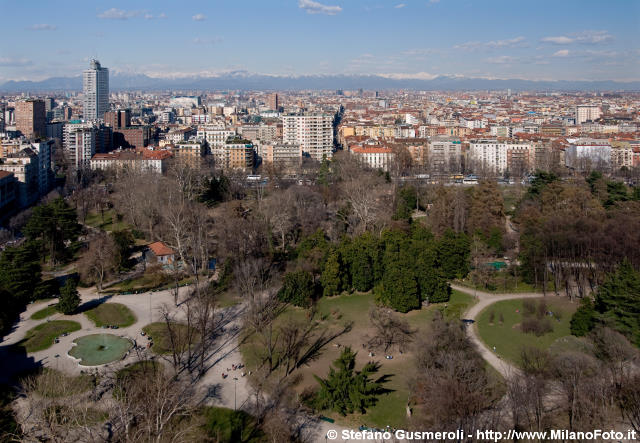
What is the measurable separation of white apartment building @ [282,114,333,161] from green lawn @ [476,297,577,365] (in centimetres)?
3355

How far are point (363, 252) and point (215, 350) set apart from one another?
7151mm

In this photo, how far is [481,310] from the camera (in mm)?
18156

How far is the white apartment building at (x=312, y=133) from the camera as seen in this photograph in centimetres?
5053

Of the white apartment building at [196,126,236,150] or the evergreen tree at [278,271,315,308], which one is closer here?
A: the evergreen tree at [278,271,315,308]

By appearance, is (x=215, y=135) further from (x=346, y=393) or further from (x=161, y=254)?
(x=346, y=393)

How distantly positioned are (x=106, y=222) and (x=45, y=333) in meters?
14.7

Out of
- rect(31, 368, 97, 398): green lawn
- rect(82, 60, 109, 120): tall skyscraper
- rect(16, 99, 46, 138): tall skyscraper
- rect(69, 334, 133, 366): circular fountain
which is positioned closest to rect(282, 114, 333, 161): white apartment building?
rect(16, 99, 46, 138): tall skyscraper

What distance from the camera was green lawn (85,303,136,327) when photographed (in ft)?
57.0

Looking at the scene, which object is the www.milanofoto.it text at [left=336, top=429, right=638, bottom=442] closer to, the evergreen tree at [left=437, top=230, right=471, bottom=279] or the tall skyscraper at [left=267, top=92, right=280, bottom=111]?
the evergreen tree at [left=437, top=230, right=471, bottom=279]

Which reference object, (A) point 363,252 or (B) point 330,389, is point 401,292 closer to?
(A) point 363,252

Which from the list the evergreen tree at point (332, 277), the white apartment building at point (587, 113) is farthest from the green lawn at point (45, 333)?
the white apartment building at point (587, 113)

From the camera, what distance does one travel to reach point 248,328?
16.8 metres

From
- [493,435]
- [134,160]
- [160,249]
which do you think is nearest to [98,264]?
[160,249]

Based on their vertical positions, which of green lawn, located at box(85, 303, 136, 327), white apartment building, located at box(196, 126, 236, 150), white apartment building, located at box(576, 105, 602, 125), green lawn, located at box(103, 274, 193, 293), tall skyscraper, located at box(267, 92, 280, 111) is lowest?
green lawn, located at box(85, 303, 136, 327)
